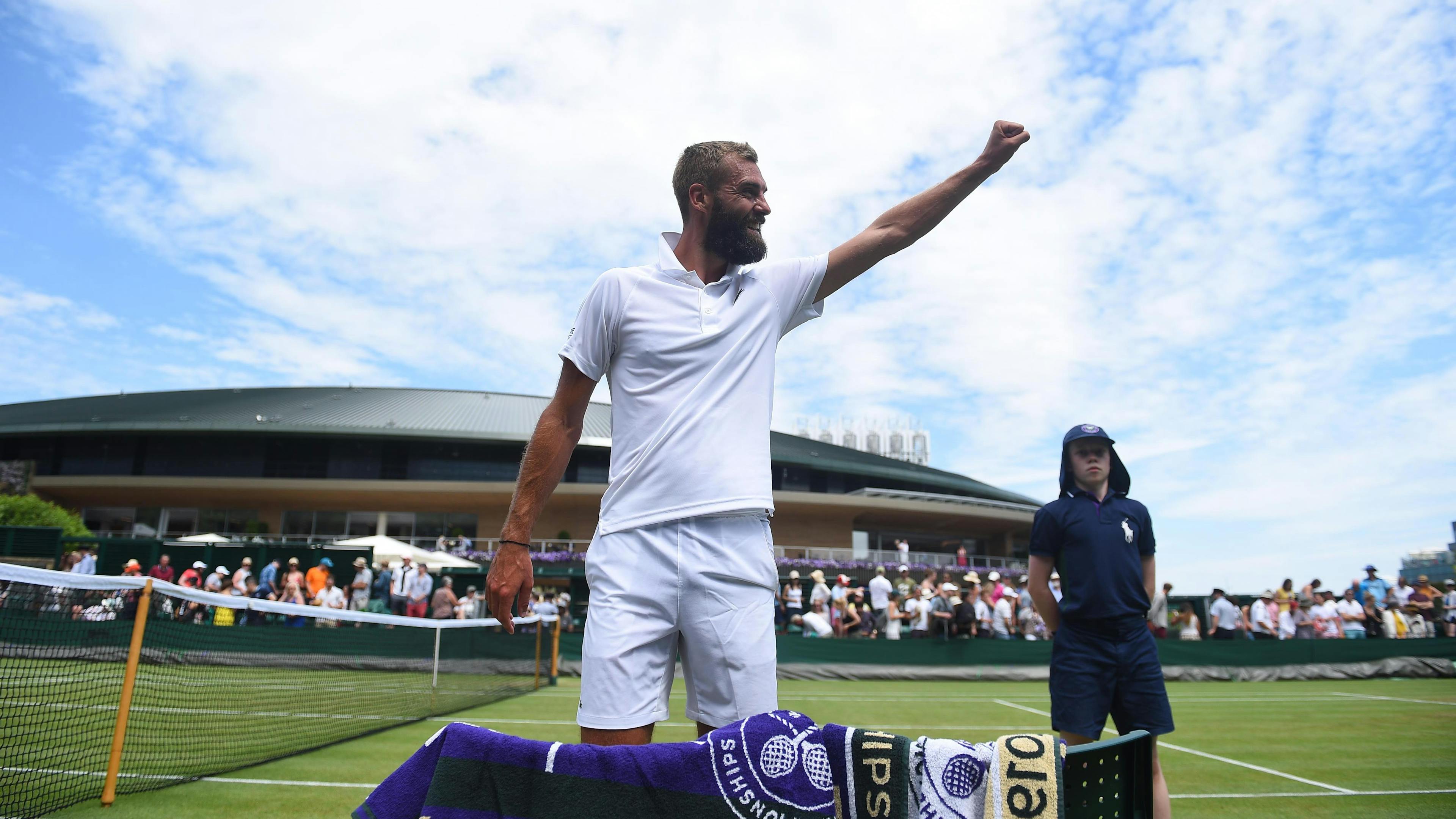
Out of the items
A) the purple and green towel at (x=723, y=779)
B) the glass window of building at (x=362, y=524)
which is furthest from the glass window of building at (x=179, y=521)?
the purple and green towel at (x=723, y=779)

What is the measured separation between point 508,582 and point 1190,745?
7.64m

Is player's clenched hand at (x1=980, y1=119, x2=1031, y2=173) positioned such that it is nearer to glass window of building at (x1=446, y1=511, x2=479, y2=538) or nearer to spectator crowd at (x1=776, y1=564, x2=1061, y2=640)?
spectator crowd at (x1=776, y1=564, x2=1061, y2=640)

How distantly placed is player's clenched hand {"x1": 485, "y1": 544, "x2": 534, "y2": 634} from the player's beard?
101 cm

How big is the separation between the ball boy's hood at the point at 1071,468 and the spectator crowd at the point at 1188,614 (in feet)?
46.0

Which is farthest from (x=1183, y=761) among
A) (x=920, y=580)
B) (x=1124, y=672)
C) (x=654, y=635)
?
(x=920, y=580)

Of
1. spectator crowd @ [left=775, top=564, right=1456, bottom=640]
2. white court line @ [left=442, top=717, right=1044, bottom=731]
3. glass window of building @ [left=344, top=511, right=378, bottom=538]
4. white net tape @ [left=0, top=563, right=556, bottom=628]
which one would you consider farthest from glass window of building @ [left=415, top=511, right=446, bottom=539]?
white court line @ [left=442, top=717, right=1044, bottom=731]

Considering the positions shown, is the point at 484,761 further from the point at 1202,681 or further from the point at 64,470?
the point at 64,470

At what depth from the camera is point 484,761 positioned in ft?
5.20

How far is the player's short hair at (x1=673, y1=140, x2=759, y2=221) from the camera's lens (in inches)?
101

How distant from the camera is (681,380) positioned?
2314mm

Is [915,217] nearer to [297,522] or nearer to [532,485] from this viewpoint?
[532,485]

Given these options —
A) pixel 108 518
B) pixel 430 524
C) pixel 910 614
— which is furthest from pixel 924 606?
pixel 108 518

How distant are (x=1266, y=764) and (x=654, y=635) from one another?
21.7 feet

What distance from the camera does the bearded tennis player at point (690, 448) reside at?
6.89ft
